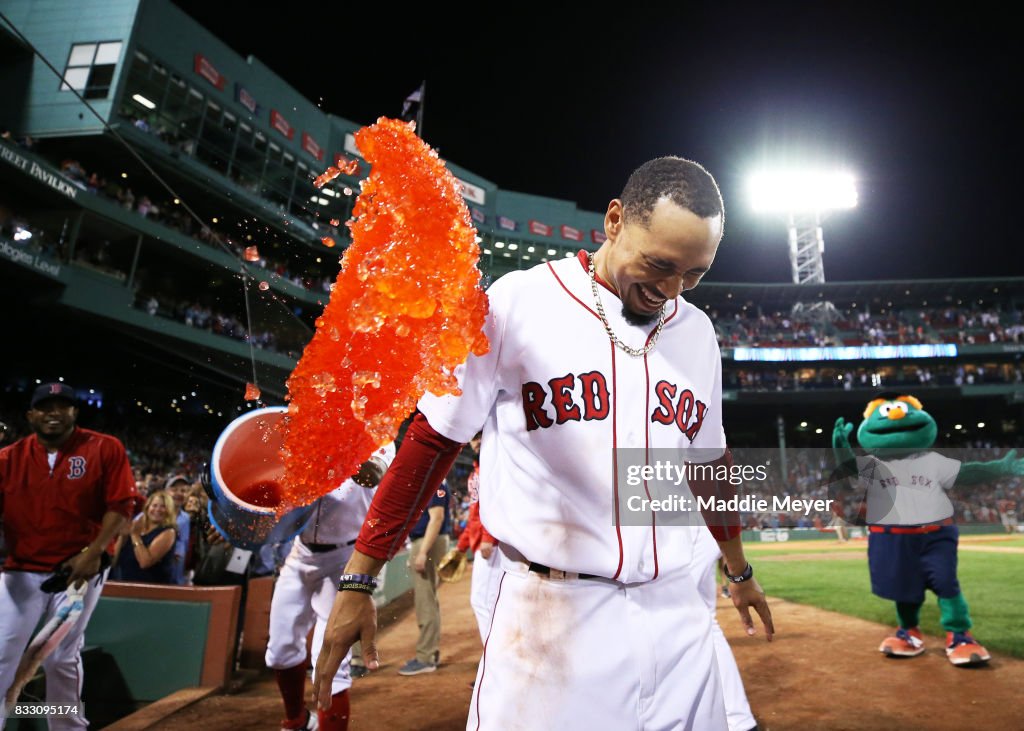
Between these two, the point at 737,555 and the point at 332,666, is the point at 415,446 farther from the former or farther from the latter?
the point at 737,555

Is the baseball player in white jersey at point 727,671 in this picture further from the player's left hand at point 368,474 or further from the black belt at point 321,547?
the black belt at point 321,547

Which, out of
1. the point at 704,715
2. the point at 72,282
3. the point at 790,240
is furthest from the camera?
the point at 790,240

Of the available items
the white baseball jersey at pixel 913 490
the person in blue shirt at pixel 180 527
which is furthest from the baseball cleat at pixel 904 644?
the person in blue shirt at pixel 180 527

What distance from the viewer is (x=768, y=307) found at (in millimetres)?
40375

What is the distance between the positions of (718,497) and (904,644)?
196 inches

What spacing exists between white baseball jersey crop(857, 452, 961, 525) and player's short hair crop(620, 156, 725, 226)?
5231mm

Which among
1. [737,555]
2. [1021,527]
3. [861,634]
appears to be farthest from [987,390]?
[737,555]

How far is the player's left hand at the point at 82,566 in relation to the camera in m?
3.89

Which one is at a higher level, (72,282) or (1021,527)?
(72,282)

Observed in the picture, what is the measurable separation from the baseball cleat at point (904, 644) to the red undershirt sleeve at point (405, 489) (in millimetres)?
5794

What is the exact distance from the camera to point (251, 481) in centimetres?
295

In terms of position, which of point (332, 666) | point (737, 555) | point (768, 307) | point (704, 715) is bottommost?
point (704, 715)

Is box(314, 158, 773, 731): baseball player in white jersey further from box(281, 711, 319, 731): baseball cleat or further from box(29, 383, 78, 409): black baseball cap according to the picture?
box(29, 383, 78, 409): black baseball cap

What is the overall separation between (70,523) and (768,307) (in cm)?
4121
